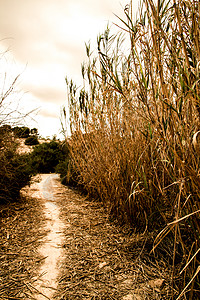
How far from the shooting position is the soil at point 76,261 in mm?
1016

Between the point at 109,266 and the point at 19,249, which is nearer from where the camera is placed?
the point at 109,266

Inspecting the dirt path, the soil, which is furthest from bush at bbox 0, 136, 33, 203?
the dirt path

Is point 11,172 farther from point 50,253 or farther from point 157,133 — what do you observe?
point 157,133

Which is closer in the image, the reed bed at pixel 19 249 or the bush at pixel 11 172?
the reed bed at pixel 19 249

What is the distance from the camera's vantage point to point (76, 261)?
128 centimetres

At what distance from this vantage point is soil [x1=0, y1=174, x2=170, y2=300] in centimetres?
102

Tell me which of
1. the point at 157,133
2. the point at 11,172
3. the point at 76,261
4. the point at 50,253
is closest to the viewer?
the point at 157,133

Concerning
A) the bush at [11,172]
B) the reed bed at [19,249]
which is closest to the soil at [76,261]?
the reed bed at [19,249]

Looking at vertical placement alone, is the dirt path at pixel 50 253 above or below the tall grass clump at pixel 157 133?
below

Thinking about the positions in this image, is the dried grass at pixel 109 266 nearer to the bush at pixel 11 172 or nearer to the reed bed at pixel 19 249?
the reed bed at pixel 19 249

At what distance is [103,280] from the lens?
110cm

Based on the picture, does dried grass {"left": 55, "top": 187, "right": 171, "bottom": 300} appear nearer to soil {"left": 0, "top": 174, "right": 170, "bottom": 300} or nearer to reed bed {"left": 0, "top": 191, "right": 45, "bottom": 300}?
soil {"left": 0, "top": 174, "right": 170, "bottom": 300}

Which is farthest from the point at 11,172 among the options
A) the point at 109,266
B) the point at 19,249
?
the point at 109,266

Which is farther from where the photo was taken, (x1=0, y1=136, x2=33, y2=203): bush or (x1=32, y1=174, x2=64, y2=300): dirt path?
(x1=0, y1=136, x2=33, y2=203): bush
